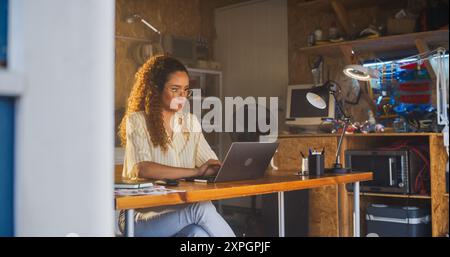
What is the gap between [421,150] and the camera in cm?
409

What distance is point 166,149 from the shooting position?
3289 millimetres

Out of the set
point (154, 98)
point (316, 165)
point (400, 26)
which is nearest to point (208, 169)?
point (316, 165)

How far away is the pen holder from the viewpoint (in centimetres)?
279

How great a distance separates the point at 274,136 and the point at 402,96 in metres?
1.30

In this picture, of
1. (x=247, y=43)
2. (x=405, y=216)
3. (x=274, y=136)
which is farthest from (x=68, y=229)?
(x=247, y=43)

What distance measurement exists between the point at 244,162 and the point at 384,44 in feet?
8.18

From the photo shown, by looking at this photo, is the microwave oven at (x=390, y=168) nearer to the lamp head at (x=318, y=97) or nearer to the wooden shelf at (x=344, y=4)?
the lamp head at (x=318, y=97)

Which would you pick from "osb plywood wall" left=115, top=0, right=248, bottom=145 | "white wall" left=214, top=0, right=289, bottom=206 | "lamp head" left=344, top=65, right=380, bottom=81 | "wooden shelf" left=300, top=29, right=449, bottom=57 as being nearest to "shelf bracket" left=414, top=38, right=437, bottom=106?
"wooden shelf" left=300, top=29, right=449, bottom=57

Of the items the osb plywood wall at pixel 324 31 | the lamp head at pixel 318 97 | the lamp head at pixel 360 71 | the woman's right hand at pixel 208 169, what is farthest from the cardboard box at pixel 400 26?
the woman's right hand at pixel 208 169

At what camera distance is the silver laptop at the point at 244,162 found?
2330 mm

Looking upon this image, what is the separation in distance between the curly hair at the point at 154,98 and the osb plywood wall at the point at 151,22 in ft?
4.35

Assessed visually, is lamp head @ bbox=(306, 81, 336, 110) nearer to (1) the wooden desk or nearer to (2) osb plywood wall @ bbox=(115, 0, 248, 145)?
(1) the wooden desk

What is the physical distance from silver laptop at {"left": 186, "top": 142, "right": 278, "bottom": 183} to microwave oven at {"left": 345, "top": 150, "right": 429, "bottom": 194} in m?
1.86

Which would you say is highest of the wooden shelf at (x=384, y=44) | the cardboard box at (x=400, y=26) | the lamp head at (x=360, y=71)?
the cardboard box at (x=400, y=26)
